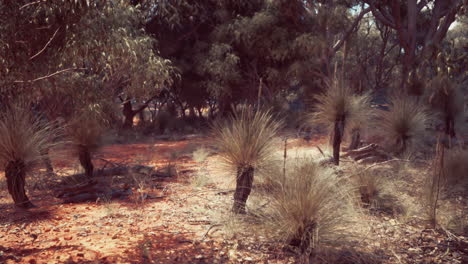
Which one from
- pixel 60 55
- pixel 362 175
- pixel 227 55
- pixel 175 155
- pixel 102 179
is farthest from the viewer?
pixel 227 55

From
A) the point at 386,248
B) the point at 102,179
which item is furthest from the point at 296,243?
the point at 102,179

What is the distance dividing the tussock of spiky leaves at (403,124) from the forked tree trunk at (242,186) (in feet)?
15.6

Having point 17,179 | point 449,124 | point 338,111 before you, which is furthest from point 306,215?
point 449,124

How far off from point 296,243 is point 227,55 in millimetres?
11049

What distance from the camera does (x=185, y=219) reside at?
14.3ft

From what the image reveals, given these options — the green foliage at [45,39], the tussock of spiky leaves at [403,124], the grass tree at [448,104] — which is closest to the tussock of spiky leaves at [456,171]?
the tussock of spiky leaves at [403,124]

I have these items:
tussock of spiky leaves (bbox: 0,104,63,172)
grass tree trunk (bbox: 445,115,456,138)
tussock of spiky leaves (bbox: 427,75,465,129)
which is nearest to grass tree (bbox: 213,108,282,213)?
tussock of spiky leaves (bbox: 0,104,63,172)

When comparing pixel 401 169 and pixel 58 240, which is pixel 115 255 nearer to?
pixel 58 240

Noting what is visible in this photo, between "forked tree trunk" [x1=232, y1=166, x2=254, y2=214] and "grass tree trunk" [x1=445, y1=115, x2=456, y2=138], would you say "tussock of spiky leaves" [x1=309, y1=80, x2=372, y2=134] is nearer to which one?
"forked tree trunk" [x1=232, y1=166, x2=254, y2=214]

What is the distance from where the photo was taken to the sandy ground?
330 cm

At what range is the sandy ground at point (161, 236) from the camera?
10.8 ft

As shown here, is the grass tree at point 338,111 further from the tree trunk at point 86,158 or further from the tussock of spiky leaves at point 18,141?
the tussock of spiky leaves at point 18,141

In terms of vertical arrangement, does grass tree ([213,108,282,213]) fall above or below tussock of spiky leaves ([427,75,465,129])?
below

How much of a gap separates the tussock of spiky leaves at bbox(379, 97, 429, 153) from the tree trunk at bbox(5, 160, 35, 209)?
6.75m
